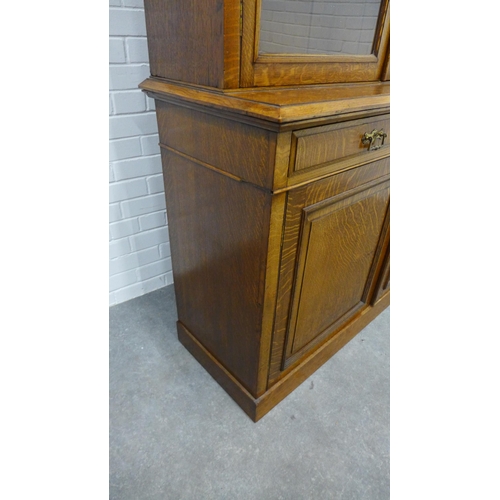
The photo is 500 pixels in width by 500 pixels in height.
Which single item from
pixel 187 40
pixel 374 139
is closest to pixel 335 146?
A: pixel 374 139

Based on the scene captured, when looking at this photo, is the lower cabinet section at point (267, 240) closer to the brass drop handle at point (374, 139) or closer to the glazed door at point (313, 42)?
the brass drop handle at point (374, 139)

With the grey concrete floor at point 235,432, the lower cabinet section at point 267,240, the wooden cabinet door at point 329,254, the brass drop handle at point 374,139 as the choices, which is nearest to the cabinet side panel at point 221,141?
the lower cabinet section at point 267,240

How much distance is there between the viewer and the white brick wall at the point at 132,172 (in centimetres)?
125

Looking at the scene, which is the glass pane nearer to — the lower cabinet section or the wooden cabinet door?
the lower cabinet section

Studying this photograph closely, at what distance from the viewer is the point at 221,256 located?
1.07 m

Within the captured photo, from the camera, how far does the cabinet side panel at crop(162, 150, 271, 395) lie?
919mm

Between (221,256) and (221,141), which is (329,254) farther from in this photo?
(221,141)

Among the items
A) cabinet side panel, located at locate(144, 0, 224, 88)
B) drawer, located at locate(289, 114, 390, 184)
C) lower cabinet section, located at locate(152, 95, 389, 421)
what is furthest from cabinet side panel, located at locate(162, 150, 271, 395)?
cabinet side panel, located at locate(144, 0, 224, 88)

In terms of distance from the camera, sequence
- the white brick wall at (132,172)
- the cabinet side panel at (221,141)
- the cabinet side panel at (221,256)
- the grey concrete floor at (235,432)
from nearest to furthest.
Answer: the cabinet side panel at (221,141), the cabinet side panel at (221,256), the grey concrete floor at (235,432), the white brick wall at (132,172)

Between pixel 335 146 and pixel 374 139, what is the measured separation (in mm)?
161

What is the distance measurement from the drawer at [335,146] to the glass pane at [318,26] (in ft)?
0.79

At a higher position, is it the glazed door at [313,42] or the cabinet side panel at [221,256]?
the glazed door at [313,42]

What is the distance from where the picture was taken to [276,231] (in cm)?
87

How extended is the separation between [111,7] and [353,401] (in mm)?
1631
